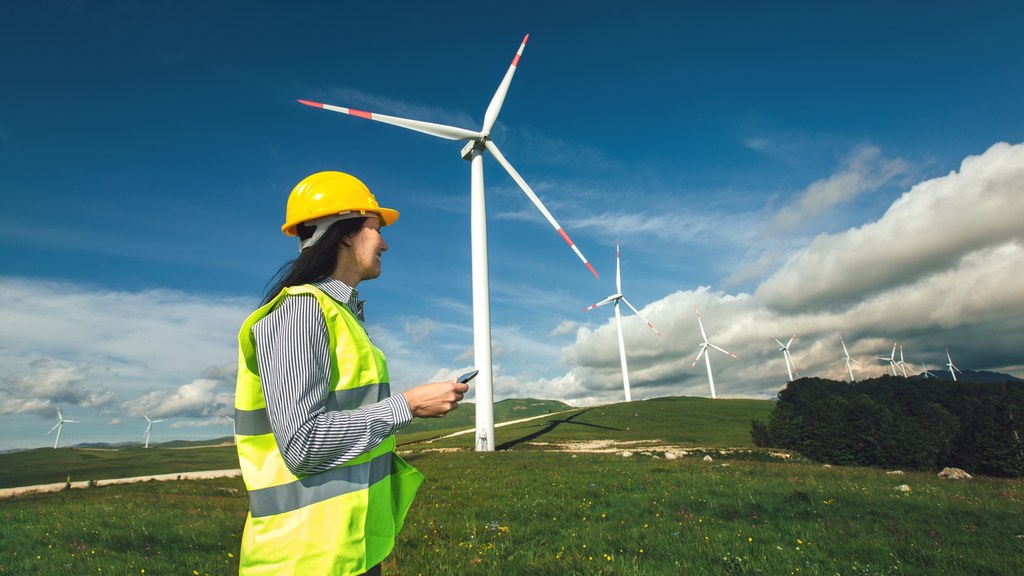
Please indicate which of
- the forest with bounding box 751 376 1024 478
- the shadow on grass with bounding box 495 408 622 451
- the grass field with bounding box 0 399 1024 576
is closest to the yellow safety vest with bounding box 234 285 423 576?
the grass field with bounding box 0 399 1024 576

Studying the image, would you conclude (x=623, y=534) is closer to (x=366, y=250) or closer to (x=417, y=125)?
(x=366, y=250)

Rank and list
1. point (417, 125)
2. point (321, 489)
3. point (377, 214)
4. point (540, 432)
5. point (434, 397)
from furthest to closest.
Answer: point (540, 432) < point (417, 125) < point (377, 214) < point (434, 397) < point (321, 489)

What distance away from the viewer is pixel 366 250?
2.89 meters

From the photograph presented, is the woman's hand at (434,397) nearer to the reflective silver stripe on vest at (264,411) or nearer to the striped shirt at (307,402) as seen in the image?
the striped shirt at (307,402)

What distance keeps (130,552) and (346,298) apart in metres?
9.50

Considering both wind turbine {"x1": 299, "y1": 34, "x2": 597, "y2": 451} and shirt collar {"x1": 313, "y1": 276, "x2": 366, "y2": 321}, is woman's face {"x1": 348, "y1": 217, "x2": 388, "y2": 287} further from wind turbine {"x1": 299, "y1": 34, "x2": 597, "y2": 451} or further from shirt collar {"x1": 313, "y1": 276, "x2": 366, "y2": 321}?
wind turbine {"x1": 299, "y1": 34, "x2": 597, "y2": 451}

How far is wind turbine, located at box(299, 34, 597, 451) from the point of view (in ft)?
127

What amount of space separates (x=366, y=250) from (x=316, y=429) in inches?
44.5

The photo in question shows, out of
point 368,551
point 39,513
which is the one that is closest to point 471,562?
point 368,551

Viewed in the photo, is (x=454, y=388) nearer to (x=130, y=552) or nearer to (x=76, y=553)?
(x=130, y=552)

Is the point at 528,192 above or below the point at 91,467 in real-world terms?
above

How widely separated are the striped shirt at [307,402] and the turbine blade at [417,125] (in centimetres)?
3551

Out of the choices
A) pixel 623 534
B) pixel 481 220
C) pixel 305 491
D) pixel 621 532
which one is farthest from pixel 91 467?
pixel 305 491

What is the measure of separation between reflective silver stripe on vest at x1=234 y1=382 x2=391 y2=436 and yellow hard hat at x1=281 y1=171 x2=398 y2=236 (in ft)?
3.34
